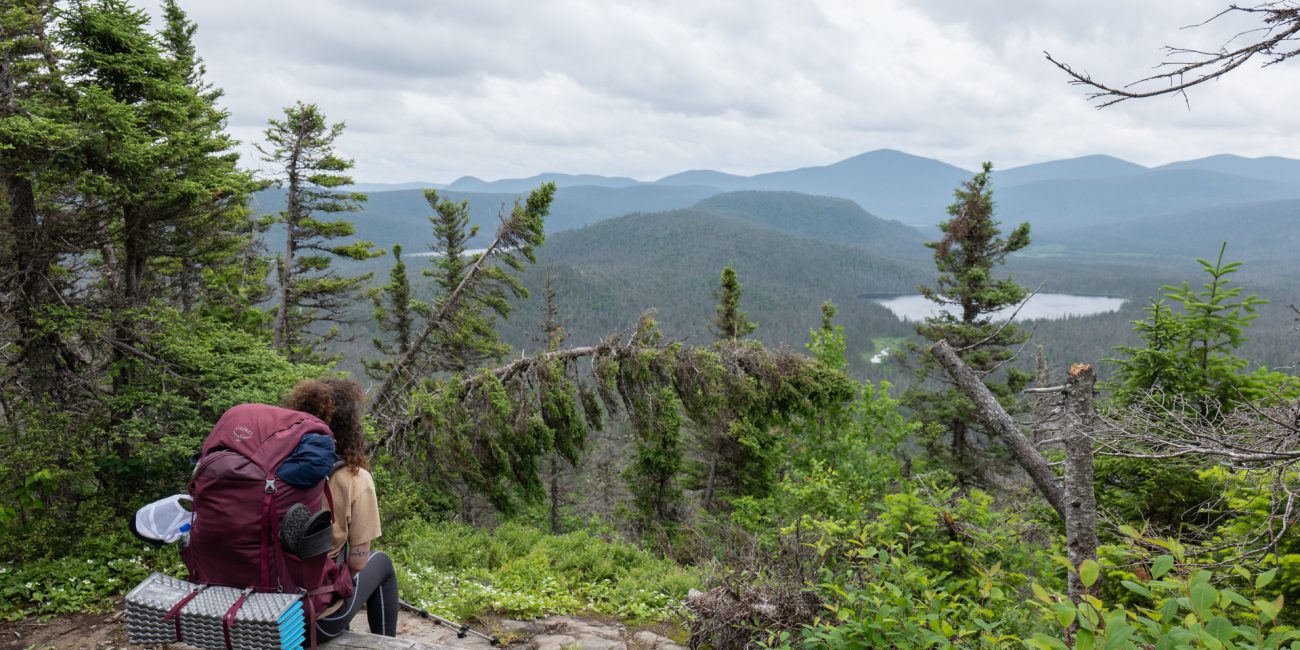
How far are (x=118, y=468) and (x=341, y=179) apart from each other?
10.8m

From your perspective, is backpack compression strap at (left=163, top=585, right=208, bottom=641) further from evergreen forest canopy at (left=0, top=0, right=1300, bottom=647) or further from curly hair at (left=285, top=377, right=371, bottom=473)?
evergreen forest canopy at (left=0, top=0, right=1300, bottom=647)

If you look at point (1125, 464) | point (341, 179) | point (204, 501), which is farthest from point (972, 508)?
point (341, 179)

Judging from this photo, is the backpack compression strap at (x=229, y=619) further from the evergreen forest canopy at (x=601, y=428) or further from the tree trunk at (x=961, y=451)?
the tree trunk at (x=961, y=451)

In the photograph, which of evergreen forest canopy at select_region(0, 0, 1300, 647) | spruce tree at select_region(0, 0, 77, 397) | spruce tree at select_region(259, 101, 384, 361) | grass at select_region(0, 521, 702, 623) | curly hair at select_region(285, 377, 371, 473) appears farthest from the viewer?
spruce tree at select_region(259, 101, 384, 361)

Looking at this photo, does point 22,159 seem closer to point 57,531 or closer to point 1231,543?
point 57,531

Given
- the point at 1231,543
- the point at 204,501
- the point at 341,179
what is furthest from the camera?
the point at 341,179

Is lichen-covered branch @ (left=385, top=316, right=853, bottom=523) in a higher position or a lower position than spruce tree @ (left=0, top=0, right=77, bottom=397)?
lower

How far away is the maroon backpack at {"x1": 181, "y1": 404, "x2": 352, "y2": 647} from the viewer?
2910mm

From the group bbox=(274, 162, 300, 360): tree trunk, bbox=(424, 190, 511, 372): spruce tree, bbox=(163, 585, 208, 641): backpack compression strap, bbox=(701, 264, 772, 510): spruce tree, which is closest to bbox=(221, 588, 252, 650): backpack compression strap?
bbox=(163, 585, 208, 641): backpack compression strap

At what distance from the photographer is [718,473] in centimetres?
1722

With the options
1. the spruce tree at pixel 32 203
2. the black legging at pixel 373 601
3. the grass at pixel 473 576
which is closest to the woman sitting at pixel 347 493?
the black legging at pixel 373 601

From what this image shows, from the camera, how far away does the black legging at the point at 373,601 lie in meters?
3.48

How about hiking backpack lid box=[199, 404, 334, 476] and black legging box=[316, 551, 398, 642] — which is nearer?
hiking backpack lid box=[199, 404, 334, 476]

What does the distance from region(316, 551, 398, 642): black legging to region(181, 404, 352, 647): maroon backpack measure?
45 cm
